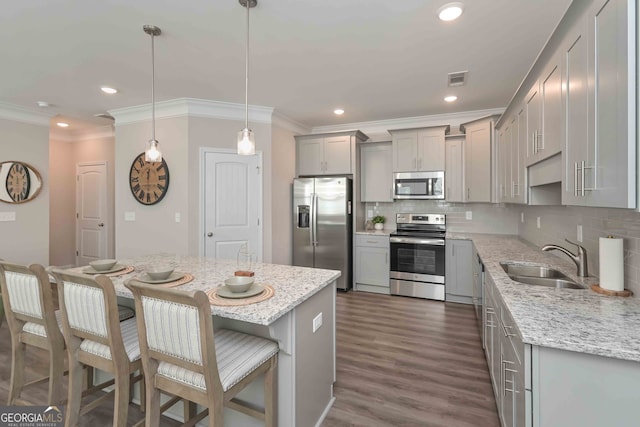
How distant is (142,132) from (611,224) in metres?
4.97

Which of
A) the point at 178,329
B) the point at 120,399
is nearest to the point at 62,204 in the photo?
the point at 120,399

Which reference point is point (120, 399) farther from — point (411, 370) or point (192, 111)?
point (192, 111)

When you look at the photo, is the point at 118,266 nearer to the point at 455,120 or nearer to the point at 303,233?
the point at 303,233

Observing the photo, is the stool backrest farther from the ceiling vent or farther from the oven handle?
the oven handle

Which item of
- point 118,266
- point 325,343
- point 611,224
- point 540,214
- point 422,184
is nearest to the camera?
point 611,224

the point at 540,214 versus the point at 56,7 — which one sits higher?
the point at 56,7

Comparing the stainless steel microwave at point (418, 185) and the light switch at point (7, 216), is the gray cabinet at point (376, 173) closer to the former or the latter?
the stainless steel microwave at point (418, 185)

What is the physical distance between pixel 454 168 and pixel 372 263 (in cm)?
180

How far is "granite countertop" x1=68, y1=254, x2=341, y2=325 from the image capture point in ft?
4.66

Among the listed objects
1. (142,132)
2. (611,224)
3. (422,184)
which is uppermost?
(142,132)

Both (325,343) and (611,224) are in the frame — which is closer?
(611,224)

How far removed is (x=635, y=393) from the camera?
3.45ft

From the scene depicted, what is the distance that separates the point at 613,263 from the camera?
1619 millimetres

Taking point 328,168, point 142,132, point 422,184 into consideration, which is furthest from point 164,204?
point 422,184
